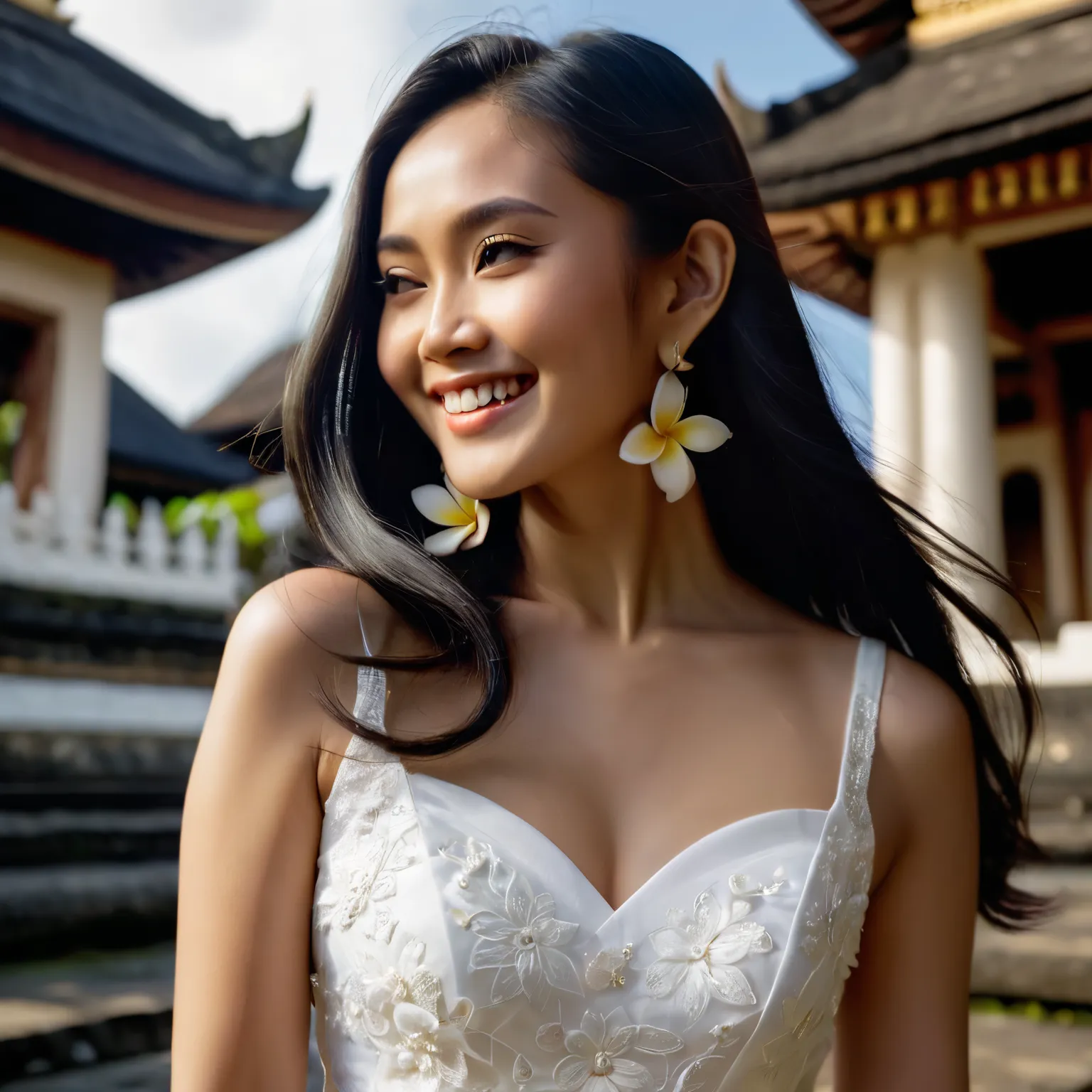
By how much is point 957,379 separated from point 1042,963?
13.8ft

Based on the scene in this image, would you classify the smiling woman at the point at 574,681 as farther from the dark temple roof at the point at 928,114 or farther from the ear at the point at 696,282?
the dark temple roof at the point at 928,114

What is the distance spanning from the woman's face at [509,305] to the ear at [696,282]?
0.08 m

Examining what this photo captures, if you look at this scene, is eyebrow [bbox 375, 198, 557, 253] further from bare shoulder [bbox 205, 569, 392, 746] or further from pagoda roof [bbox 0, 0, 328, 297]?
pagoda roof [bbox 0, 0, 328, 297]

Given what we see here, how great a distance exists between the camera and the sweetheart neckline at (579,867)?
1.40 m

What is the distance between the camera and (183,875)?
1.40 metres

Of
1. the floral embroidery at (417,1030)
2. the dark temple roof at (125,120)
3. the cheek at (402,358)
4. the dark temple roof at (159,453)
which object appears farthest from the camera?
the dark temple roof at (159,453)

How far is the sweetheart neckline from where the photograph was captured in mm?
1398

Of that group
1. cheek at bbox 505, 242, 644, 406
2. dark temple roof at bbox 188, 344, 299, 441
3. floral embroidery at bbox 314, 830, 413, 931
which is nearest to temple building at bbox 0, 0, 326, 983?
floral embroidery at bbox 314, 830, 413, 931

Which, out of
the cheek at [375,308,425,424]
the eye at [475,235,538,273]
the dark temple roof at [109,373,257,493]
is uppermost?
the dark temple roof at [109,373,257,493]

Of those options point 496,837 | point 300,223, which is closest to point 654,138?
point 496,837

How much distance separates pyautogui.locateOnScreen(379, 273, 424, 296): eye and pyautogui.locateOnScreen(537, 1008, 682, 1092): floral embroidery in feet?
2.90

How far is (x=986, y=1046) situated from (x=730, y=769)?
2455mm

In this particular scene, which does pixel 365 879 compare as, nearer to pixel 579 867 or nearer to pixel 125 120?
pixel 579 867

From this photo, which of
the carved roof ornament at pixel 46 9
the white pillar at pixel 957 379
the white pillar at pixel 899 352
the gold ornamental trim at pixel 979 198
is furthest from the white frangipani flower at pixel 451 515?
the carved roof ornament at pixel 46 9
